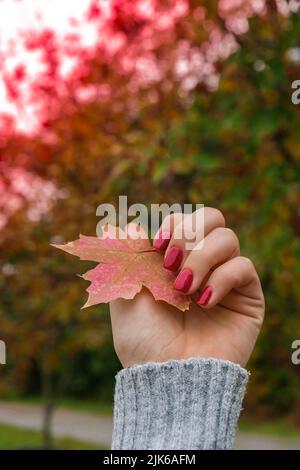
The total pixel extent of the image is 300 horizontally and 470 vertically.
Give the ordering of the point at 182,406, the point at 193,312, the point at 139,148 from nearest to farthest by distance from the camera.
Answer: the point at 182,406 → the point at 193,312 → the point at 139,148

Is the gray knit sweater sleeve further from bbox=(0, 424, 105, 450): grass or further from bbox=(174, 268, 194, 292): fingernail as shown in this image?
bbox=(0, 424, 105, 450): grass

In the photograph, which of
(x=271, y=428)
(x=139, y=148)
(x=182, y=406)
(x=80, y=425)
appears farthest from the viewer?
(x=271, y=428)

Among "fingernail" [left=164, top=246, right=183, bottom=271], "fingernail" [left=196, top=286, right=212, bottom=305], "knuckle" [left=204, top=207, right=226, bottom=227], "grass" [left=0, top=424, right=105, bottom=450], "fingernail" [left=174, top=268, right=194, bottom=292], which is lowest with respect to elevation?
"fingernail" [left=196, top=286, right=212, bottom=305]

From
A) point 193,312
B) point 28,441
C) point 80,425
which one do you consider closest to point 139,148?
point 193,312

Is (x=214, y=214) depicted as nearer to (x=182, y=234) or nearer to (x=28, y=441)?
(x=182, y=234)

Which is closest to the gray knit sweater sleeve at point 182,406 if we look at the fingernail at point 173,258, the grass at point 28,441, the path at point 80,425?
the fingernail at point 173,258

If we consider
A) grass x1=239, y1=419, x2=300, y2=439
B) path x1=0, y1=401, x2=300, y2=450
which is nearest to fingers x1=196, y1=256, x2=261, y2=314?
path x1=0, y1=401, x2=300, y2=450
